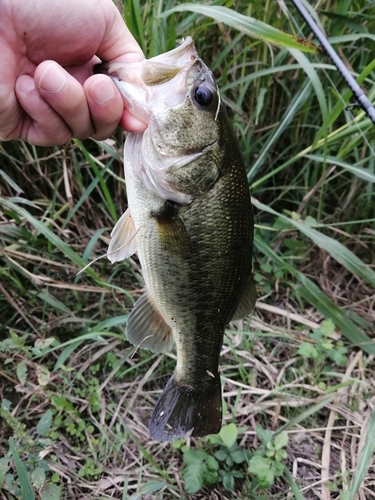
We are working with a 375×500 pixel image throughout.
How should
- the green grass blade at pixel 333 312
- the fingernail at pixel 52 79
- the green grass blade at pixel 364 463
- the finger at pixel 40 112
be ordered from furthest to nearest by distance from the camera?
the green grass blade at pixel 333 312
the green grass blade at pixel 364 463
the finger at pixel 40 112
the fingernail at pixel 52 79

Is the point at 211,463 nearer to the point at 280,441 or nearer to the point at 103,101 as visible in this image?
the point at 280,441

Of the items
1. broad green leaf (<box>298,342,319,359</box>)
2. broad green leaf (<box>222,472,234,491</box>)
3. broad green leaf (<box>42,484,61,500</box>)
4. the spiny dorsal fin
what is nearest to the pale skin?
the spiny dorsal fin

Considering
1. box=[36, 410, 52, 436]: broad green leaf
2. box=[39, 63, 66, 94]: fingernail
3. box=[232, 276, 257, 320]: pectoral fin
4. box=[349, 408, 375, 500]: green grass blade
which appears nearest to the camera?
box=[39, 63, 66, 94]: fingernail

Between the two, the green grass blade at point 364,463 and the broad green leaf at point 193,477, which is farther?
the broad green leaf at point 193,477

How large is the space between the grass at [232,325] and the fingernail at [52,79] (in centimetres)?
68

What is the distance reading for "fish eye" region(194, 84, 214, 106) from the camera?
4.17ft

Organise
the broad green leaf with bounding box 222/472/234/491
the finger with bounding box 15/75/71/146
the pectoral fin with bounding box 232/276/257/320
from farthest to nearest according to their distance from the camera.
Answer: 1. the broad green leaf with bounding box 222/472/234/491
2. the pectoral fin with bounding box 232/276/257/320
3. the finger with bounding box 15/75/71/146

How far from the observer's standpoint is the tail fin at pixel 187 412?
1604 mm

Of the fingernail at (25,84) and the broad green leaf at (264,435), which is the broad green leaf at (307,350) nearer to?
the broad green leaf at (264,435)

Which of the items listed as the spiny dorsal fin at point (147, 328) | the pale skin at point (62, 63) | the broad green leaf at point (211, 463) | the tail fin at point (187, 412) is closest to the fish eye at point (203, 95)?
the pale skin at point (62, 63)

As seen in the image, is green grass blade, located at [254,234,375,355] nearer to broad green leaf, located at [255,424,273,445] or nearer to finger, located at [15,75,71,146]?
broad green leaf, located at [255,424,273,445]

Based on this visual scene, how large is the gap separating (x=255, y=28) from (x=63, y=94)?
890 mm

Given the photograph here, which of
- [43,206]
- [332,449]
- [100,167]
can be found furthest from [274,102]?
[332,449]

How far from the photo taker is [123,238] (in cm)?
146
